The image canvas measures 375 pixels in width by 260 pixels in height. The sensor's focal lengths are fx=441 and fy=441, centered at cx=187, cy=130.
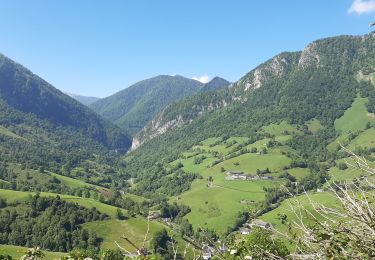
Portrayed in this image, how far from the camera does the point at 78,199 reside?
649 feet

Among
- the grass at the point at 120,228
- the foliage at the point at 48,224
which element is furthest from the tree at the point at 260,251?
the grass at the point at 120,228

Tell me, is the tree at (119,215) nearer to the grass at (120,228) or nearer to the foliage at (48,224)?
the grass at (120,228)

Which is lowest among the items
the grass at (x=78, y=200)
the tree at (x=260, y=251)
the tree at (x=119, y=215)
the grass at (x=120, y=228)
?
the grass at (x=120, y=228)

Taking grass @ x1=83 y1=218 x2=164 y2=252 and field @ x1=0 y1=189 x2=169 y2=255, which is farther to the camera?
grass @ x1=83 y1=218 x2=164 y2=252

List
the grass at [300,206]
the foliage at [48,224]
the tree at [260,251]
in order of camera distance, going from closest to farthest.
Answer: the tree at [260,251] < the grass at [300,206] < the foliage at [48,224]

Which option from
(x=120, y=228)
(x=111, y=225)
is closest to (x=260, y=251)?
(x=120, y=228)

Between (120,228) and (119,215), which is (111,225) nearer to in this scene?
(120,228)

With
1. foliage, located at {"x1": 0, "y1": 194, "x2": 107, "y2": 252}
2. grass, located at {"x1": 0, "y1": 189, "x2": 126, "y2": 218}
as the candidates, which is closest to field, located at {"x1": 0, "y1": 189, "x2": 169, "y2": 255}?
grass, located at {"x1": 0, "y1": 189, "x2": 126, "y2": 218}

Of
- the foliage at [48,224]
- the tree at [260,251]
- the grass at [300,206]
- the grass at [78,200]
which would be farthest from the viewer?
the grass at [78,200]

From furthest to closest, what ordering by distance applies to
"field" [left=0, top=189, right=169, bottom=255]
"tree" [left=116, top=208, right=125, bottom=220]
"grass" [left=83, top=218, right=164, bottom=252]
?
"tree" [left=116, top=208, right=125, bottom=220], "grass" [left=83, top=218, right=164, bottom=252], "field" [left=0, top=189, right=169, bottom=255]

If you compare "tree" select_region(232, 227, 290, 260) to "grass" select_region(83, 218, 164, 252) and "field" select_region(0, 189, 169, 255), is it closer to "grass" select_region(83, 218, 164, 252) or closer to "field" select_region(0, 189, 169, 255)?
"field" select_region(0, 189, 169, 255)

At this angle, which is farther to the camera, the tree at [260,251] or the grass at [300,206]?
the grass at [300,206]

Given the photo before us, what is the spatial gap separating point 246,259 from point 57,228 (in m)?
171

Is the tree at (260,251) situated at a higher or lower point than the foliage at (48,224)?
higher
